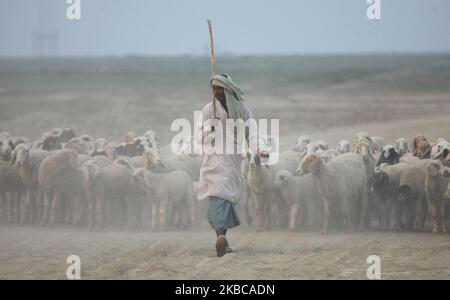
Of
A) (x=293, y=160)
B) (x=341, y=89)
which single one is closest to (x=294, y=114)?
(x=341, y=89)

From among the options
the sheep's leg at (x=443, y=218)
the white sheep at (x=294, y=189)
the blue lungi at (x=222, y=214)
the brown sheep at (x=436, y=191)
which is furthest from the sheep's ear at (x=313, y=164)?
the blue lungi at (x=222, y=214)

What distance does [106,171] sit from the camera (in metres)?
14.6

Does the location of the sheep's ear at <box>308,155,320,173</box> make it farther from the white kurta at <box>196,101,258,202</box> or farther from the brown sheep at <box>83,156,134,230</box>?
the brown sheep at <box>83,156,134,230</box>

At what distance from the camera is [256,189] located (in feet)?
46.0

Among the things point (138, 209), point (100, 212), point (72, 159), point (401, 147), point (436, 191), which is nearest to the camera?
point (436, 191)

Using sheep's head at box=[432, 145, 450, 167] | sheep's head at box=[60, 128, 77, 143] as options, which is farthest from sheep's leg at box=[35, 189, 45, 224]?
sheep's head at box=[432, 145, 450, 167]

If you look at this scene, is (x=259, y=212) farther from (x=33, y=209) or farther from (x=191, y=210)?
(x=33, y=209)

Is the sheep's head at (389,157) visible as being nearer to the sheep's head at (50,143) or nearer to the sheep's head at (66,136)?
the sheep's head at (50,143)

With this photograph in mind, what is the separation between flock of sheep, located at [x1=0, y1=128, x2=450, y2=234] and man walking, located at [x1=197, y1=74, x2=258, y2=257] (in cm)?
169

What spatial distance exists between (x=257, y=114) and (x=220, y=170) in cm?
1994

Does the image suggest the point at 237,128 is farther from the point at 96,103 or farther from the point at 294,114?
the point at 96,103

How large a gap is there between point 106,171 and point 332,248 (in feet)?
11.1

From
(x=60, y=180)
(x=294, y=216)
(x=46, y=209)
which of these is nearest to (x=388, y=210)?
(x=294, y=216)

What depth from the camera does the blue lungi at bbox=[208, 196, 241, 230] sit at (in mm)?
11742
